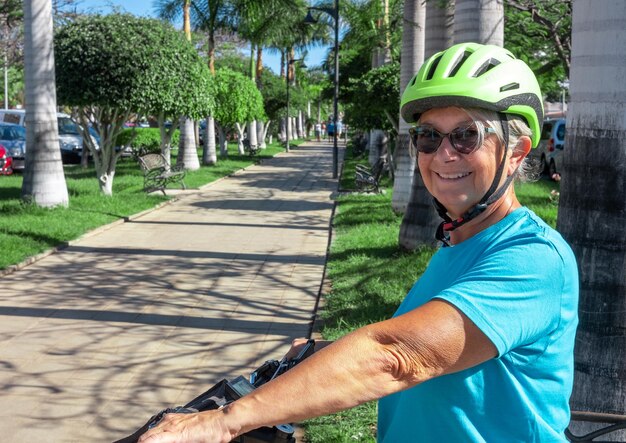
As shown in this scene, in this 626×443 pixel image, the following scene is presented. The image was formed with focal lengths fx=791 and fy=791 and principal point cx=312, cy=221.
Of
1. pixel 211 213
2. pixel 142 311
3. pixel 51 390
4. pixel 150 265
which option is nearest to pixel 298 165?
pixel 211 213

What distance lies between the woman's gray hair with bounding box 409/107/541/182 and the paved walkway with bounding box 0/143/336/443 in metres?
3.54

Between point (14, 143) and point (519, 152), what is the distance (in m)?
24.9

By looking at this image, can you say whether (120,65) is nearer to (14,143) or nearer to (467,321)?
(14,143)

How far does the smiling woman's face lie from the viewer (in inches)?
73.8

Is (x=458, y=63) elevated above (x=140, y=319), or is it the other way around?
(x=458, y=63)

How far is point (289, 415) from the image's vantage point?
1.49m

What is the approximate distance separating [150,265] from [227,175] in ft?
52.7

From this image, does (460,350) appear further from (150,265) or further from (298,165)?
(298,165)

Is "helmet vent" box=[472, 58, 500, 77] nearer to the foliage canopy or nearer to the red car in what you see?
the foliage canopy

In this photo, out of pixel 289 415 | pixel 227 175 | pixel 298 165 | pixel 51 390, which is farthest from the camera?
pixel 298 165

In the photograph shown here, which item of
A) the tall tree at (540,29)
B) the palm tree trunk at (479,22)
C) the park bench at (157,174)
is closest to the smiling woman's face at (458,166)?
the palm tree trunk at (479,22)

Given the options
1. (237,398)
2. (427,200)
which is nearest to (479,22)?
(427,200)

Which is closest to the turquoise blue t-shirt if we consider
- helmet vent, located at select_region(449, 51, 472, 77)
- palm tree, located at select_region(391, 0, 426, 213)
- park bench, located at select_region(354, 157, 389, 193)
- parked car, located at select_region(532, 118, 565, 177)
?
helmet vent, located at select_region(449, 51, 472, 77)

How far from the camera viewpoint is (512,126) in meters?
1.91
